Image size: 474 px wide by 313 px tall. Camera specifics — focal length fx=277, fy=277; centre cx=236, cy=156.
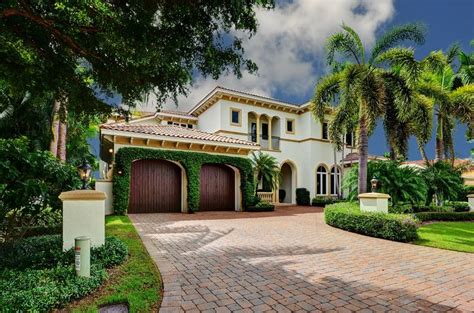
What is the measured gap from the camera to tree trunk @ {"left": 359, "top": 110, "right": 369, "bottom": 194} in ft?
40.2

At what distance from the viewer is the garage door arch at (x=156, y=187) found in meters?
14.7

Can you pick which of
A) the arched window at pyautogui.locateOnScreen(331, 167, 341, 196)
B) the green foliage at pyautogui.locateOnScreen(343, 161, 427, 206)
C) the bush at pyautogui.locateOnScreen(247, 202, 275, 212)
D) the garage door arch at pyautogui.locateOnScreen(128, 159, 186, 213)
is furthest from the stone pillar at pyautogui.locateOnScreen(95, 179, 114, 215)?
the arched window at pyautogui.locateOnScreen(331, 167, 341, 196)

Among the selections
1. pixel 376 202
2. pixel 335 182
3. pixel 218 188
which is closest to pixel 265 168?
pixel 218 188

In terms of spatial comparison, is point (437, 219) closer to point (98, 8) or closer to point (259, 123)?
point (259, 123)

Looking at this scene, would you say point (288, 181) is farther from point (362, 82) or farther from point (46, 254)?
point (46, 254)

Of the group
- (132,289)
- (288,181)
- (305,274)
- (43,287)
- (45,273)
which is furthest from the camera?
(288,181)

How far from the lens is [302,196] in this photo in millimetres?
23219

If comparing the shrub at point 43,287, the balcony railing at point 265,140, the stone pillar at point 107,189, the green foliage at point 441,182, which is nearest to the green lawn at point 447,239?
the green foliage at point 441,182

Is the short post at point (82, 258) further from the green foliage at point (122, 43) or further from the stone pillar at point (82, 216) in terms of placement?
the green foliage at point (122, 43)

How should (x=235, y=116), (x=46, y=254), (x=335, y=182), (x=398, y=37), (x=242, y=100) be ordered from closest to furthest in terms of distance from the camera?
(x=46, y=254)
(x=398, y=37)
(x=242, y=100)
(x=235, y=116)
(x=335, y=182)

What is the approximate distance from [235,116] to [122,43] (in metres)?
16.4

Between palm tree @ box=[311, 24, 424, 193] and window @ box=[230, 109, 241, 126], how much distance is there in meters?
8.25

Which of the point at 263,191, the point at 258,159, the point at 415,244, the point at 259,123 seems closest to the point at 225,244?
the point at 415,244

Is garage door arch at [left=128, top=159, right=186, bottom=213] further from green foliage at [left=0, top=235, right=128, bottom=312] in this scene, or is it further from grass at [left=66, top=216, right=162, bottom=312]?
grass at [left=66, top=216, right=162, bottom=312]
